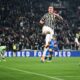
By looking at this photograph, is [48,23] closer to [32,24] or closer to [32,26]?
[32,26]

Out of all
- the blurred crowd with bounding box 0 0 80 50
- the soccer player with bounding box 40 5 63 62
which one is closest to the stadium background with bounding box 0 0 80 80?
the blurred crowd with bounding box 0 0 80 50

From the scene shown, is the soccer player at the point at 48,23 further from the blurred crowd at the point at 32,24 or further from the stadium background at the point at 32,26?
the blurred crowd at the point at 32,24

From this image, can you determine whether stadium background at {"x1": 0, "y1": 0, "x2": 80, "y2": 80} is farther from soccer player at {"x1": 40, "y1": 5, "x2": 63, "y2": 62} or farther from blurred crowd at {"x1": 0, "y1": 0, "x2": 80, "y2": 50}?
soccer player at {"x1": 40, "y1": 5, "x2": 63, "y2": 62}

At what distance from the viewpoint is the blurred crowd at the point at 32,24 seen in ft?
96.5

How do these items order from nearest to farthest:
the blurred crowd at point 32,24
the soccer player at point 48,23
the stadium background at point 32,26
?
the soccer player at point 48,23 → the stadium background at point 32,26 → the blurred crowd at point 32,24

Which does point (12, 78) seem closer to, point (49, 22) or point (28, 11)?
point (49, 22)

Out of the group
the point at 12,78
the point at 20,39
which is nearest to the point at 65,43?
the point at 20,39

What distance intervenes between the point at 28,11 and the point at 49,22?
56.1 feet

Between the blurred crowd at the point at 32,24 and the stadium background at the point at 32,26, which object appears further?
the blurred crowd at the point at 32,24

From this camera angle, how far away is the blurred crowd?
29.4 m

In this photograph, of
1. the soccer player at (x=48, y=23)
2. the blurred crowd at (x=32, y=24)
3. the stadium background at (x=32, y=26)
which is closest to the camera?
the soccer player at (x=48, y=23)

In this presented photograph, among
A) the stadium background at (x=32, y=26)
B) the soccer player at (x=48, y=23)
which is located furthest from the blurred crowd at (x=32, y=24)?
the soccer player at (x=48, y=23)

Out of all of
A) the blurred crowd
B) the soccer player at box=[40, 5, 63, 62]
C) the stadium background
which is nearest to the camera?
the soccer player at box=[40, 5, 63, 62]

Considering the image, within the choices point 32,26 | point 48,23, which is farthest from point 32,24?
point 48,23
